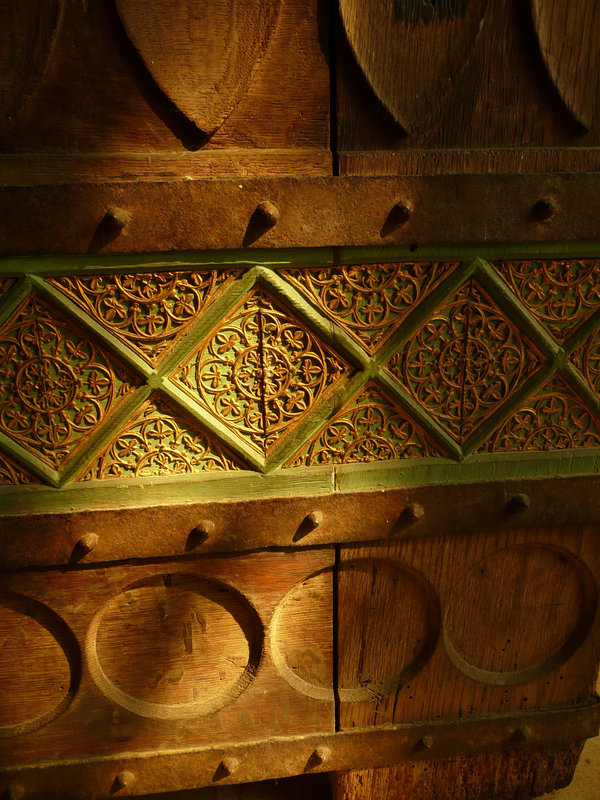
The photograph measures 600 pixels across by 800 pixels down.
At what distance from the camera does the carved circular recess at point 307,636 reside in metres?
0.99

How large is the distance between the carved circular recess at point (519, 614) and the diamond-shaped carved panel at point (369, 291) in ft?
1.55

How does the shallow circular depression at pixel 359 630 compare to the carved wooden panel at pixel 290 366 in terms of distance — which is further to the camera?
the shallow circular depression at pixel 359 630

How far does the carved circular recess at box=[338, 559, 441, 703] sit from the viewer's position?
99 cm

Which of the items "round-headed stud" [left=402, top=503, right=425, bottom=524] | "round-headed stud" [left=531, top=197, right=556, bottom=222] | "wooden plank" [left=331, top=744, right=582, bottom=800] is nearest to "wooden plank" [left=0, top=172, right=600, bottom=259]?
"round-headed stud" [left=531, top=197, right=556, bottom=222]

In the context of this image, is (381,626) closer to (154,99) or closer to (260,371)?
(260,371)

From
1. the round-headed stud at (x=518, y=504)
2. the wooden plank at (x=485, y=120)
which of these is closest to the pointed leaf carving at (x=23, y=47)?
the wooden plank at (x=485, y=120)

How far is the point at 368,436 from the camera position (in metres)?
0.90

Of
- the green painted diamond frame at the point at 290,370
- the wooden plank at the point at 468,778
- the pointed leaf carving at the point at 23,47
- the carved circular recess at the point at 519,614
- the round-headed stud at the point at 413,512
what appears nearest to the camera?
the pointed leaf carving at the point at 23,47

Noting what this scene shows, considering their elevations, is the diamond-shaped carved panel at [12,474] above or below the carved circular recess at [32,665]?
above

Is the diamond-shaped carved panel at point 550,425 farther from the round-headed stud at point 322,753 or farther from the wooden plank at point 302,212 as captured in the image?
the round-headed stud at point 322,753

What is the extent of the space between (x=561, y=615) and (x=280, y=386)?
70cm

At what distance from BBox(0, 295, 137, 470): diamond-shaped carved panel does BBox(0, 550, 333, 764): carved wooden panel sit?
0.23 meters

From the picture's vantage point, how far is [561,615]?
106 cm

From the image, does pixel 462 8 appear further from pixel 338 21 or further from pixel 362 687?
pixel 362 687
